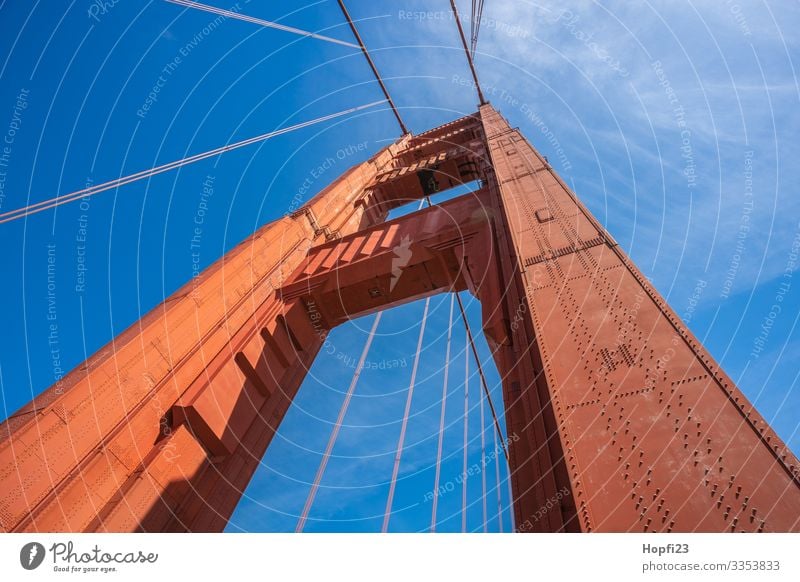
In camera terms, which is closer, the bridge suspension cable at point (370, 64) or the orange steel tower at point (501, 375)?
the orange steel tower at point (501, 375)

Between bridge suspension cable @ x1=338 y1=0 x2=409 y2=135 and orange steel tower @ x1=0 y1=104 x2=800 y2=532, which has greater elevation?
bridge suspension cable @ x1=338 y1=0 x2=409 y2=135

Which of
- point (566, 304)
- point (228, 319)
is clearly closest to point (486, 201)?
point (566, 304)

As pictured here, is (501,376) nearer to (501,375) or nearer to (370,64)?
(501,375)

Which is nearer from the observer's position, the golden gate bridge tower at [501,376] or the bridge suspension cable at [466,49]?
the golden gate bridge tower at [501,376]

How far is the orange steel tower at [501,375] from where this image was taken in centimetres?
261

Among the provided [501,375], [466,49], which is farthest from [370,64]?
[501,375]

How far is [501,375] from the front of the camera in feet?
18.1

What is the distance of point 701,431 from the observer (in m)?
2.73

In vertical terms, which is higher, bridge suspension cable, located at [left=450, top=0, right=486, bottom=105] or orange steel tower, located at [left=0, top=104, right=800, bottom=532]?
bridge suspension cable, located at [left=450, top=0, right=486, bottom=105]

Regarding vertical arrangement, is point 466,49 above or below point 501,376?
above

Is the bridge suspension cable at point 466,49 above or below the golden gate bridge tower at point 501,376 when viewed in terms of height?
above

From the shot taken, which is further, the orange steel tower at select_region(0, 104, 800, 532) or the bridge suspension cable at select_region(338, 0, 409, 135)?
the bridge suspension cable at select_region(338, 0, 409, 135)

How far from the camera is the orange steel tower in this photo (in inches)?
103
